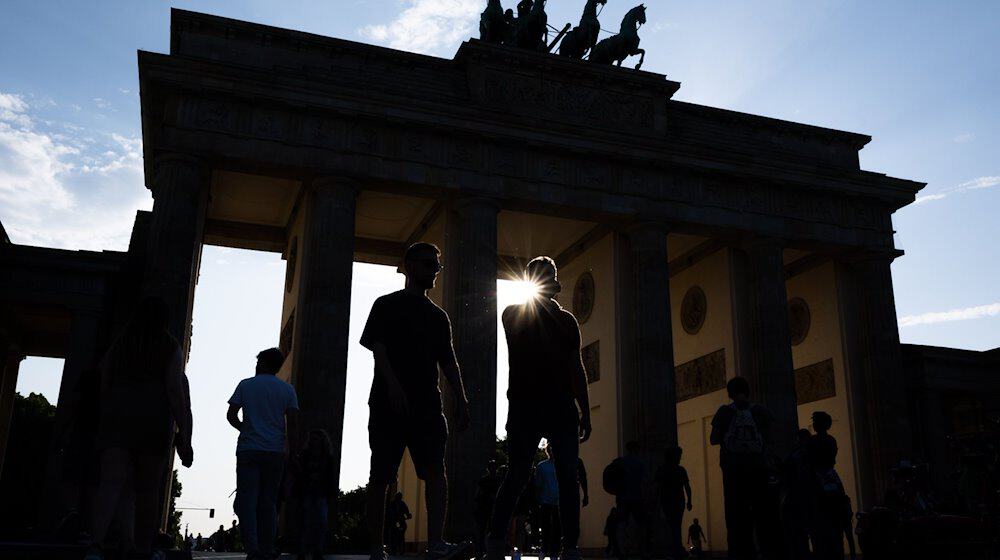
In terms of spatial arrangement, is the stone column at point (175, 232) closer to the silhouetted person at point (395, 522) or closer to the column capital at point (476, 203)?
the silhouetted person at point (395, 522)

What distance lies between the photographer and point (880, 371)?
27.6m

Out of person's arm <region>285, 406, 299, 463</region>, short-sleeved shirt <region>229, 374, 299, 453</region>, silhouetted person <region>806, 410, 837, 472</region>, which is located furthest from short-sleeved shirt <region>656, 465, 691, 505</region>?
short-sleeved shirt <region>229, 374, 299, 453</region>

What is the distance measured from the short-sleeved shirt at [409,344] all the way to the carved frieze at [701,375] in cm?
2410

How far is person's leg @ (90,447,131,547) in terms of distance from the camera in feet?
18.9

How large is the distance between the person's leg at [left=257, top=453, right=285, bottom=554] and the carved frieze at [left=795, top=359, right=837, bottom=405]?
78.7ft

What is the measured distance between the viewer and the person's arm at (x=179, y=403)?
612 cm

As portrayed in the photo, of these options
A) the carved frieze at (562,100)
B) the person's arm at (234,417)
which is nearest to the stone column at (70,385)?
the person's arm at (234,417)

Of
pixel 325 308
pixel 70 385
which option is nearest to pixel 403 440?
pixel 325 308

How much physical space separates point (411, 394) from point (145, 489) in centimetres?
190

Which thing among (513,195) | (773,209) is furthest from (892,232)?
(513,195)

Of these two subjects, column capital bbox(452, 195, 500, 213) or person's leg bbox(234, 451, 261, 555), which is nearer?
person's leg bbox(234, 451, 261, 555)

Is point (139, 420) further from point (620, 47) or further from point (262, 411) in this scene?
point (620, 47)

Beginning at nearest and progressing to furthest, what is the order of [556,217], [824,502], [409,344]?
[409,344] < [824,502] < [556,217]

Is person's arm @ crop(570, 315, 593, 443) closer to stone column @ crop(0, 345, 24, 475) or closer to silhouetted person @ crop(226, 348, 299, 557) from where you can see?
silhouetted person @ crop(226, 348, 299, 557)
